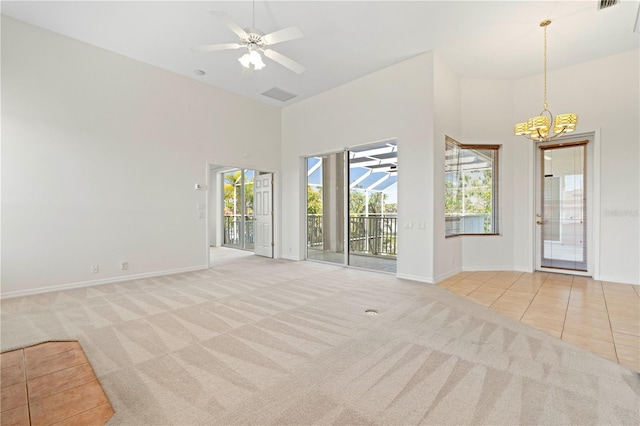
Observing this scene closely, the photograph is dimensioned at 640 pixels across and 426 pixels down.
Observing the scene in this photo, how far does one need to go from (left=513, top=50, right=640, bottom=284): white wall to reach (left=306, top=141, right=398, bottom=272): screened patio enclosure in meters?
3.27

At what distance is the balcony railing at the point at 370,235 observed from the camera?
21.7ft

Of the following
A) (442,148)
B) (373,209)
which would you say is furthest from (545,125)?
(373,209)

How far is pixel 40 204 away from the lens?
3.91 meters

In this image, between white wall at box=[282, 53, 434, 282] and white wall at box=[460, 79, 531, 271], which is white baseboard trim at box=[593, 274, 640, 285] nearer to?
white wall at box=[460, 79, 531, 271]

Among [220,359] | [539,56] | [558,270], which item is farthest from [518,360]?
[539,56]

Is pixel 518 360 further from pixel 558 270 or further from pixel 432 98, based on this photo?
pixel 558 270

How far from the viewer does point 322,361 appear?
2.15 m

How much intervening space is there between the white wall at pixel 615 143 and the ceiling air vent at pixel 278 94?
17.2 ft

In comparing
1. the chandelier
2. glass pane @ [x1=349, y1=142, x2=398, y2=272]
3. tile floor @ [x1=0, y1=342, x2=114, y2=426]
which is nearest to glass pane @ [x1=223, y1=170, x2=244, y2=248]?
glass pane @ [x1=349, y1=142, x2=398, y2=272]

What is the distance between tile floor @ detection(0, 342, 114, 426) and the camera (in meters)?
1.59

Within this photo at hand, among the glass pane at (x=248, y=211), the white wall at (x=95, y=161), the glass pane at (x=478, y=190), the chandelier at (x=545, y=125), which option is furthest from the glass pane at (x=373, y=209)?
the glass pane at (x=248, y=211)

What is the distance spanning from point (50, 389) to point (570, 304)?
520 centimetres

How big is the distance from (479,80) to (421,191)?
274 centimetres

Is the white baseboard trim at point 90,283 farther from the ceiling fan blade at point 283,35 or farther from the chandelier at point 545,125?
the chandelier at point 545,125
